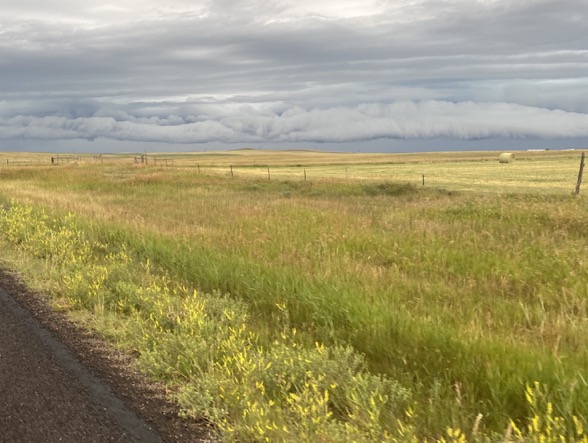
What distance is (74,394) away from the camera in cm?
418

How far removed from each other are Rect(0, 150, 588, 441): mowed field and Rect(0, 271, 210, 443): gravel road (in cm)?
23

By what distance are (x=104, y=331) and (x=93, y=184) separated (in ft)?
95.9

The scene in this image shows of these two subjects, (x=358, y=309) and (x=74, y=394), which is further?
(x=358, y=309)

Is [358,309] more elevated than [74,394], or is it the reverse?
[358,309]

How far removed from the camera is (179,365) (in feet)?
15.3

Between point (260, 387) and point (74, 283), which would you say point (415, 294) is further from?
point (74, 283)

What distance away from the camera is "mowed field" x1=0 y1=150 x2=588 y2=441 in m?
3.64

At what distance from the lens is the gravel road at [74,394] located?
3.60m

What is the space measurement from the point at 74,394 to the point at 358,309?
2.90 meters

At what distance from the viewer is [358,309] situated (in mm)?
5531

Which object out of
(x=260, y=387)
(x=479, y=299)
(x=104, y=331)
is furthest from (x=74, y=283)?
(x=479, y=299)

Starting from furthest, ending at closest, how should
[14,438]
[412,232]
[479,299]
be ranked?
[412,232]
[479,299]
[14,438]

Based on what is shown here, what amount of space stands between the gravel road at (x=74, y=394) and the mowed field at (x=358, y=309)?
23cm

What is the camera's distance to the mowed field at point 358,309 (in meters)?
3.64
